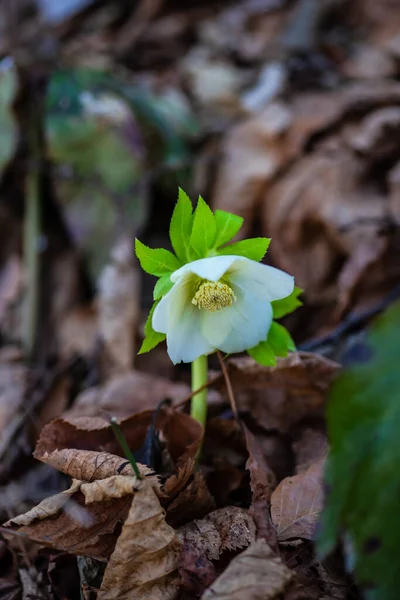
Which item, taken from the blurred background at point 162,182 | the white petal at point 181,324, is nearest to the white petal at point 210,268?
the white petal at point 181,324

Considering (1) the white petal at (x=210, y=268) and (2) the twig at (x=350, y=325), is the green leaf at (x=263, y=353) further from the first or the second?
(2) the twig at (x=350, y=325)

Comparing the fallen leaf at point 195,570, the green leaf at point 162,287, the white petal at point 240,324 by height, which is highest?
the green leaf at point 162,287

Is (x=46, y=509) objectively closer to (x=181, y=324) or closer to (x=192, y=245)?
(x=181, y=324)

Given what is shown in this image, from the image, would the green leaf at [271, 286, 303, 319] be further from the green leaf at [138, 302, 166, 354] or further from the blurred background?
the blurred background

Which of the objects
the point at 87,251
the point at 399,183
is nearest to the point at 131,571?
the point at 87,251

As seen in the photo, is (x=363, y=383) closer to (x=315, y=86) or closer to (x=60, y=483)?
(x=60, y=483)

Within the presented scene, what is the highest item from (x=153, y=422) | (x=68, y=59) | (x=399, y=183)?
(x=68, y=59)
